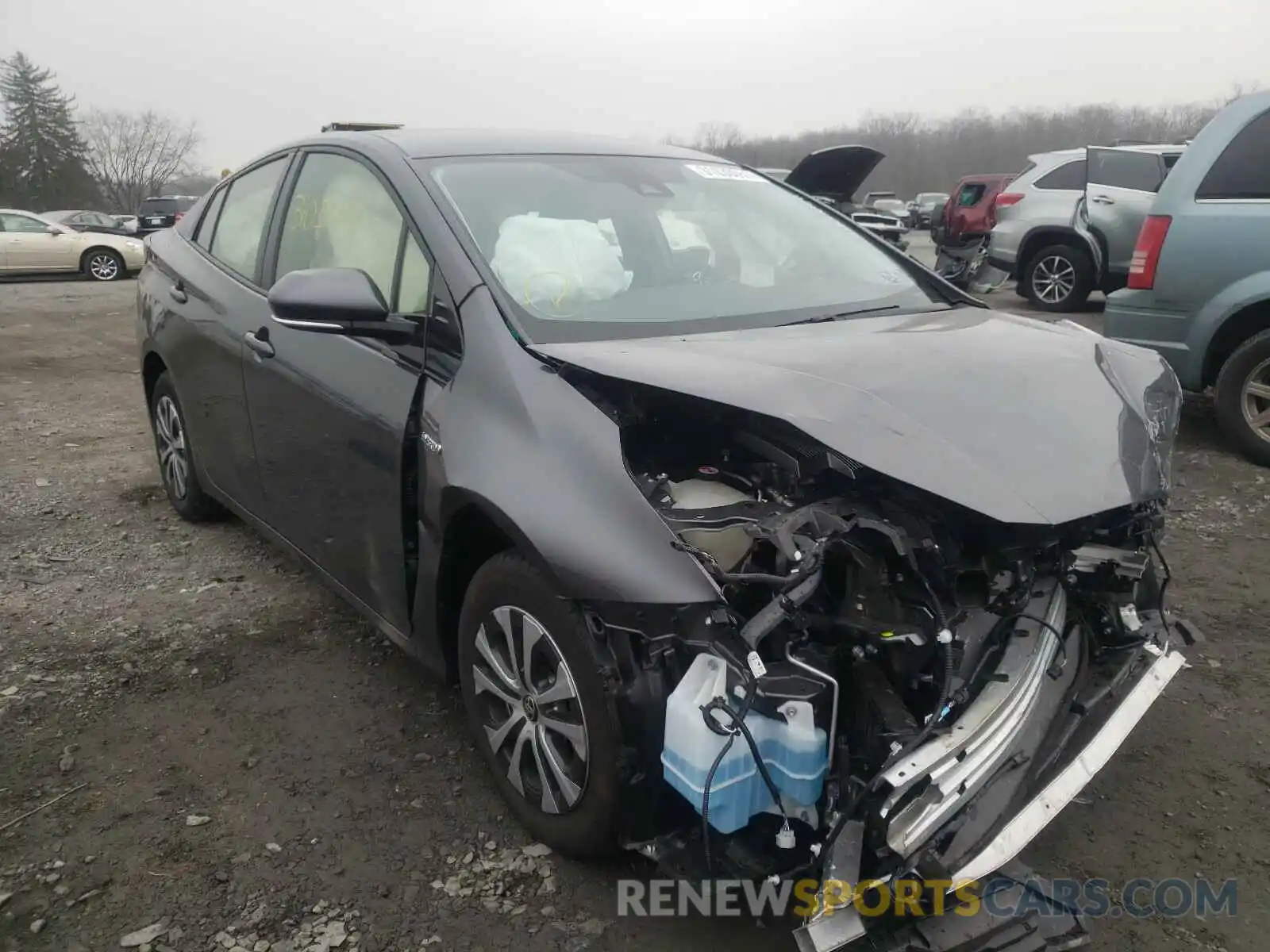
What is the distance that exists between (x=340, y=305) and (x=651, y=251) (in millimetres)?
932

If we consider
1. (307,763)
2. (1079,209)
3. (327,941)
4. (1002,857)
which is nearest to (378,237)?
(307,763)

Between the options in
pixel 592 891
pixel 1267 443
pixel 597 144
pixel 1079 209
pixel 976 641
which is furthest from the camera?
pixel 1079 209

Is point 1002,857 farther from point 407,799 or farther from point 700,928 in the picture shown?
point 407,799

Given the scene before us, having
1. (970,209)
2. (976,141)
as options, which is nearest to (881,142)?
(976,141)

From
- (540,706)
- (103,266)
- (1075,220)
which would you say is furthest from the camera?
(103,266)

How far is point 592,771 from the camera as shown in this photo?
6.64 feet

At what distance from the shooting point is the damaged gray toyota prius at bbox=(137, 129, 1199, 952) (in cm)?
181

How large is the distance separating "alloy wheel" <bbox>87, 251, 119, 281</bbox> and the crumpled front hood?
19.9 meters

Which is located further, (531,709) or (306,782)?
(306,782)

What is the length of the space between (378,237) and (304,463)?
0.76m

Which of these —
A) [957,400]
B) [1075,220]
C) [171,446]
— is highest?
[1075,220]

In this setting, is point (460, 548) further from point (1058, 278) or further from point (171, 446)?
point (1058, 278)

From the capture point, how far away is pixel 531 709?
2.26 meters

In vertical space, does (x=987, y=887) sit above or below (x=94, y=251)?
below
